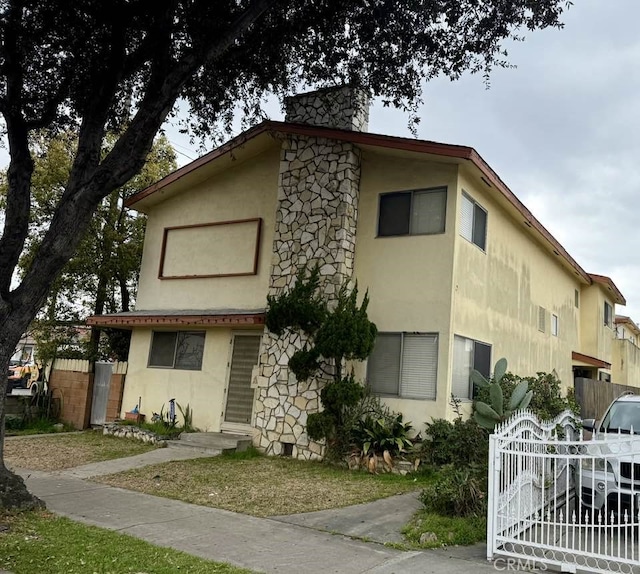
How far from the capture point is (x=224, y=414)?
13797 millimetres

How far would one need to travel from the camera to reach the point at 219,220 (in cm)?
1536

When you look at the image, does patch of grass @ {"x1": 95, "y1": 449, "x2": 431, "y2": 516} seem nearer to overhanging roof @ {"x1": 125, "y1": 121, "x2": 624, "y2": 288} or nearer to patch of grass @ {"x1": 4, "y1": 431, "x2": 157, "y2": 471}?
patch of grass @ {"x1": 4, "y1": 431, "x2": 157, "y2": 471}

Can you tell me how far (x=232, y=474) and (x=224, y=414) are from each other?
3.52m

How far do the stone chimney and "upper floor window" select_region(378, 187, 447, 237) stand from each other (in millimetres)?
1960

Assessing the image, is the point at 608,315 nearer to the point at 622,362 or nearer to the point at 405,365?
the point at 622,362

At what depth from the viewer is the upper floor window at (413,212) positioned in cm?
1238

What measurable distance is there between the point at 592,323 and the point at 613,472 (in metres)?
18.7

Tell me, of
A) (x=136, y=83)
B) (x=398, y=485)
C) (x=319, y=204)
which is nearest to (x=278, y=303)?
(x=319, y=204)

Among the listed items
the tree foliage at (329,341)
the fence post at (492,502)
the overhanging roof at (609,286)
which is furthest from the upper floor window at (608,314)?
the fence post at (492,502)

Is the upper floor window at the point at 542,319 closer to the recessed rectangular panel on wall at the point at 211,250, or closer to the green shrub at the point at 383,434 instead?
the green shrub at the point at 383,434

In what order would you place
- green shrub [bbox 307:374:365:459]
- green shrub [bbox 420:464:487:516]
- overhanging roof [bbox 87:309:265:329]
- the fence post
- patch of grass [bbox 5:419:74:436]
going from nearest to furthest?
the fence post
green shrub [bbox 420:464:487:516]
green shrub [bbox 307:374:365:459]
overhanging roof [bbox 87:309:265:329]
patch of grass [bbox 5:419:74:436]

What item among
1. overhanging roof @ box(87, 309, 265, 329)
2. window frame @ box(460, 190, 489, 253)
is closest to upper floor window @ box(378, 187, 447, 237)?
window frame @ box(460, 190, 489, 253)

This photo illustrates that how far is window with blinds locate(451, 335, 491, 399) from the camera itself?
39.6ft

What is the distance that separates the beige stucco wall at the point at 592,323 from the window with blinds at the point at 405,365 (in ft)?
47.5
